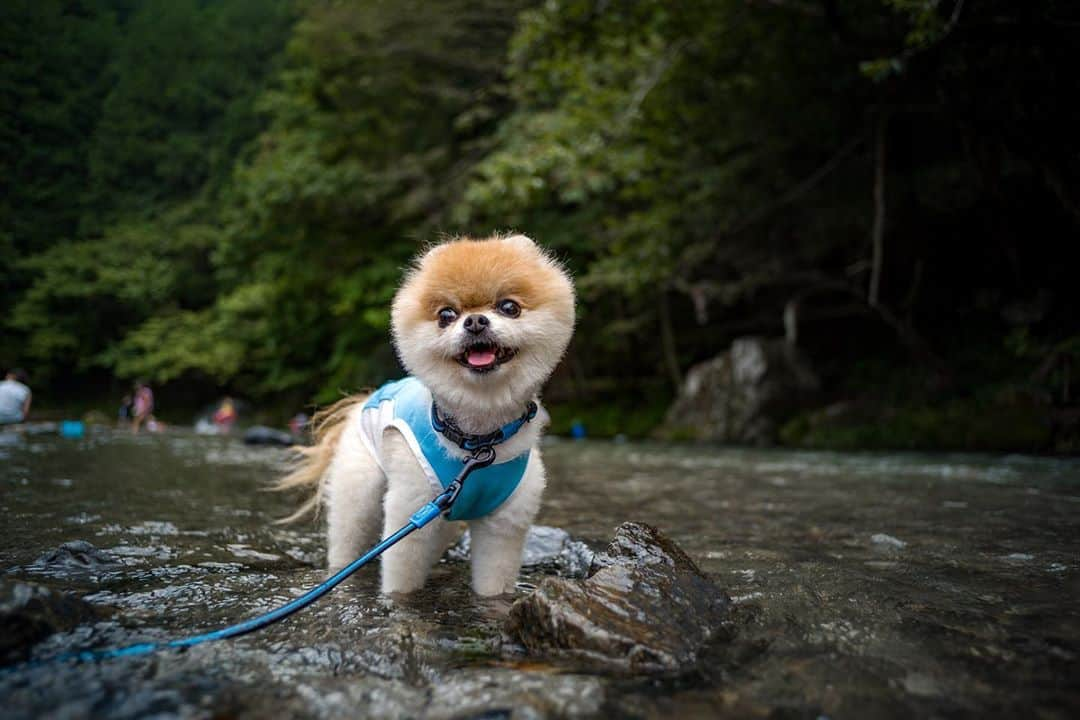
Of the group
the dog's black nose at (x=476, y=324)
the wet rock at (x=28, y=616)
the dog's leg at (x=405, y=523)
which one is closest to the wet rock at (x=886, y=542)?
the dog's leg at (x=405, y=523)

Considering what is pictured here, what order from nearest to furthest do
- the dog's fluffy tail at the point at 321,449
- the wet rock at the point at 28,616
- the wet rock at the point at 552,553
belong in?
1. the wet rock at the point at 28,616
2. the wet rock at the point at 552,553
3. the dog's fluffy tail at the point at 321,449

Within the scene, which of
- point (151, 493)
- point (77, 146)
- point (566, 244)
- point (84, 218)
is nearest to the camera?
point (151, 493)

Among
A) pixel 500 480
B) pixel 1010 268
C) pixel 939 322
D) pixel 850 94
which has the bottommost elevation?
pixel 500 480

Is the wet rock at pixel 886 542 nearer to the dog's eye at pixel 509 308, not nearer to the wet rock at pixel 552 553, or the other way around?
the wet rock at pixel 552 553

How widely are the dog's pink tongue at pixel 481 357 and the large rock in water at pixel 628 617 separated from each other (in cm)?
79

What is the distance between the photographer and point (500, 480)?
101 inches

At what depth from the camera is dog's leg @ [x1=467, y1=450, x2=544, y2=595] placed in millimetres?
2652

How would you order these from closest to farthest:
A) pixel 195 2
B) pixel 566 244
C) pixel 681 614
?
pixel 681 614 → pixel 566 244 → pixel 195 2

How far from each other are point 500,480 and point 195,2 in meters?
39.0

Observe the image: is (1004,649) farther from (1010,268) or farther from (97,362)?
(97,362)

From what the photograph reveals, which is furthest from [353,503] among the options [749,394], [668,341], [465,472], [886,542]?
[668,341]

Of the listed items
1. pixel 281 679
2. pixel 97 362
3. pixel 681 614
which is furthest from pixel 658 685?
pixel 97 362

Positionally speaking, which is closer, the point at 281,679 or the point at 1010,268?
the point at 281,679

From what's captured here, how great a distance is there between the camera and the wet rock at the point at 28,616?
5.75 feet
